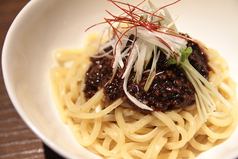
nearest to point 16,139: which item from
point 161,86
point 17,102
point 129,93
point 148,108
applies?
point 17,102

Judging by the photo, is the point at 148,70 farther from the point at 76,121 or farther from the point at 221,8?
the point at 221,8

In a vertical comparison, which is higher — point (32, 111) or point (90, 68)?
point (90, 68)

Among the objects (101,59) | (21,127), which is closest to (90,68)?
(101,59)

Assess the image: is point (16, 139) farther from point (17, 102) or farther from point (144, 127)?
point (144, 127)

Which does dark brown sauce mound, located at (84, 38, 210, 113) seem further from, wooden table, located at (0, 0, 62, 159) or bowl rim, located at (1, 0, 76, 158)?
wooden table, located at (0, 0, 62, 159)

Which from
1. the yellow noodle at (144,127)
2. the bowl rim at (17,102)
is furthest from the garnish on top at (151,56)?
the bowl rim at (17,102)

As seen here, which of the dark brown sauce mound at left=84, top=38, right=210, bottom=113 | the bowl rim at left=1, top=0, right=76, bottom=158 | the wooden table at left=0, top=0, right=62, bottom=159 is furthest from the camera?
the wooden table at left=0, top=0, right=62, bottom=159

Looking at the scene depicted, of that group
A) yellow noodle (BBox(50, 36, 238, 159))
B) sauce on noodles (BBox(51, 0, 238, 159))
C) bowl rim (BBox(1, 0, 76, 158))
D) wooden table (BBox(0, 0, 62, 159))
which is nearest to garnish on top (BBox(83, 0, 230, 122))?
sauce on noodles (BBox(51, 0, 238, 159))

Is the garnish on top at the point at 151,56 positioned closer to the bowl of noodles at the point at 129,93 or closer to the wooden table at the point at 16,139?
the bowl of noodles at the point at 129,93
